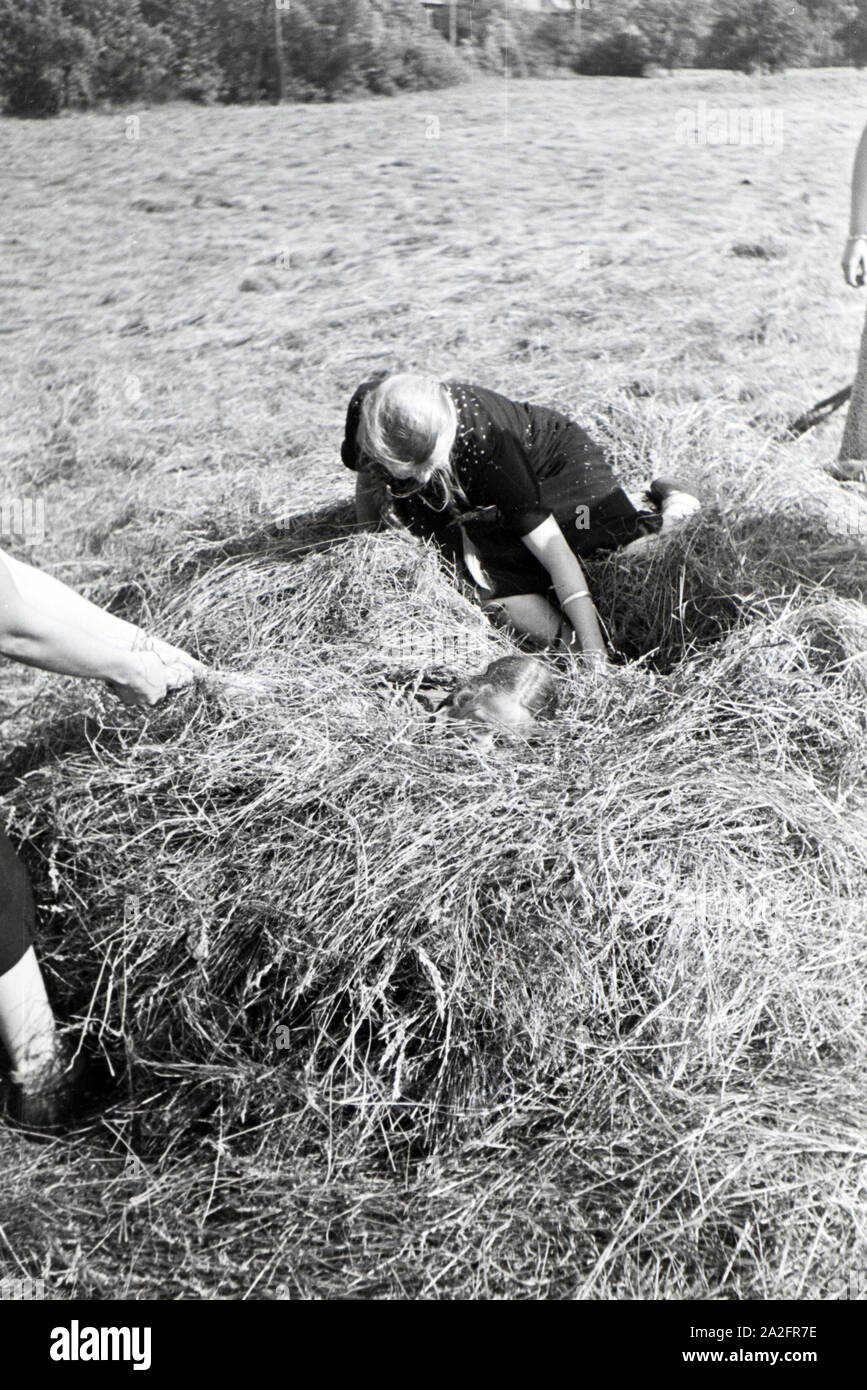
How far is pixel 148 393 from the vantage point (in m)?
4.55

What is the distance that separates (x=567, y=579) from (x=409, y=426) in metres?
0.54

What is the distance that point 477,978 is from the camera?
5.99ft

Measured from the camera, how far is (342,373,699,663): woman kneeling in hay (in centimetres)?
261

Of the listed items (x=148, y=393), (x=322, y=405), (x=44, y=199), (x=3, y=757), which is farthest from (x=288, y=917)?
(x=44, y=199)

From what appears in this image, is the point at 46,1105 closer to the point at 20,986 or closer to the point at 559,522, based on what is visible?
the point at 20,986
